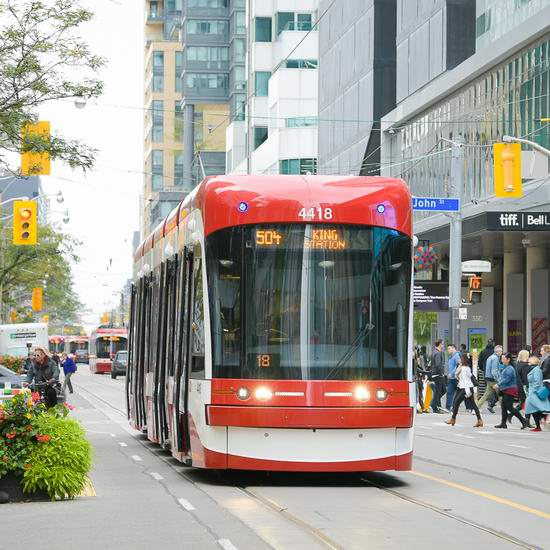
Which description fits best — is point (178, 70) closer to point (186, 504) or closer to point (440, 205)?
point (440, 205)

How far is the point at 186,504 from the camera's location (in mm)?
13461

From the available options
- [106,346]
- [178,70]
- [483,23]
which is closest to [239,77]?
[178,70]

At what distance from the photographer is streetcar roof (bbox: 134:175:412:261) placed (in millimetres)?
15375

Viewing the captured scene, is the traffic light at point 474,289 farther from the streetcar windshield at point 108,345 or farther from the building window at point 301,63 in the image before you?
the streetcar windshield at point 108,345

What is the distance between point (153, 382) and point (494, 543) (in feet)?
33.0

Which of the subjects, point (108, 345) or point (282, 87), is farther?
point (108, 345)

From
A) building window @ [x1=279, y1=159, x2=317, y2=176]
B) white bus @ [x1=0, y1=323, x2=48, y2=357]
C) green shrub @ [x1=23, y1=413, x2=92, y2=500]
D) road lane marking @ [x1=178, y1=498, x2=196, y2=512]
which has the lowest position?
road lane marking @ [x1=178, y1=498, x2=196, y2=512]

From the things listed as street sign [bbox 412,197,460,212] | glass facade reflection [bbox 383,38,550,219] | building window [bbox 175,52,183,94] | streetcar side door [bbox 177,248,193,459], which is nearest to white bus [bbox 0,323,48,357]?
glass facade reflection [bbox 383,38,550,219]

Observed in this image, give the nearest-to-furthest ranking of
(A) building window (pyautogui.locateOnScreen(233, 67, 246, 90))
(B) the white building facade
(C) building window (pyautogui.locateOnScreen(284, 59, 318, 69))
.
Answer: (B) the white building facade → (C) building window (pyautogui.locateOnScreen(284, 59, 318, 69)) → (A) building window (pyautogui.locateOnScreen(233, 67, 246, 90))

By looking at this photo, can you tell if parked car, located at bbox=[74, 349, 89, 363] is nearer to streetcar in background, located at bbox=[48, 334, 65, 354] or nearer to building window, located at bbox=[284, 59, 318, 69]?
streetcar in background, located at bbox=[48, 334, 65, 354]

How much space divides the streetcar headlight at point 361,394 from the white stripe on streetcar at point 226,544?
443 centimetres

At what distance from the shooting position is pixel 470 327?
56438mm

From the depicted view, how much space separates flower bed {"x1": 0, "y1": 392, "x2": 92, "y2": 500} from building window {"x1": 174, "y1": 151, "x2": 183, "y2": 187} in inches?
5352

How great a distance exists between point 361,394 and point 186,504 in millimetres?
2503
